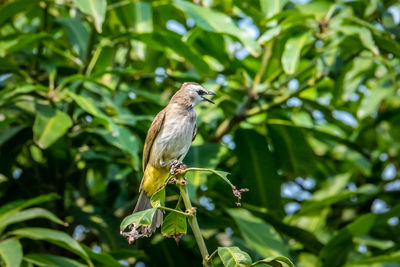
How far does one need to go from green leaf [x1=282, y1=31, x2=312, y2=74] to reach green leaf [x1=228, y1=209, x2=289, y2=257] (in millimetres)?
842

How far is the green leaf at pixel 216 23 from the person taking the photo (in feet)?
11.3

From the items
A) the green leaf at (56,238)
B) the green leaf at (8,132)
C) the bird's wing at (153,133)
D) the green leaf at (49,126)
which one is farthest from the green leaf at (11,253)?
the bird's wing at (153,133)

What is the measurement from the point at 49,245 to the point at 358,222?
1.77m

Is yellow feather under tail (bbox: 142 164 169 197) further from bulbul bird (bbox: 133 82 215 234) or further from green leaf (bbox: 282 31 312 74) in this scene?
green leaf (bbox: 282 31 312 74)

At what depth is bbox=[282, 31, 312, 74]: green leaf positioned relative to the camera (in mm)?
3404

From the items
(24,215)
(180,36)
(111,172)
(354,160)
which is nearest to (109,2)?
(180,36)

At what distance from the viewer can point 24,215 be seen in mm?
3045

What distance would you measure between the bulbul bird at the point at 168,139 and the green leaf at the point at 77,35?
844 mm

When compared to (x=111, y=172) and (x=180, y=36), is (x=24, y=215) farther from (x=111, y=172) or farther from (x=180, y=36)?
(x=180, y=36)

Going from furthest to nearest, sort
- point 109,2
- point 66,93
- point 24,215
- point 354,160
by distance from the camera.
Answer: point 354,160 → point 109,2 → point 66,93 → point 24,215

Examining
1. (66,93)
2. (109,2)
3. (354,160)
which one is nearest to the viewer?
(66,93)

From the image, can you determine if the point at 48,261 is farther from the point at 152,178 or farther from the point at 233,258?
the point at 233,258

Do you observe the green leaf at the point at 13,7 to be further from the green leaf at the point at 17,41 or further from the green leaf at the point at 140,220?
the green leaf at the point at 140,220

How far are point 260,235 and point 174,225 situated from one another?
1.69 meters
